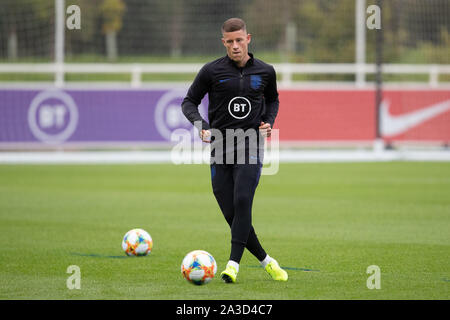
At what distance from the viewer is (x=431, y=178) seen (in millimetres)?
19312

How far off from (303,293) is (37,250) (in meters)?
3.96

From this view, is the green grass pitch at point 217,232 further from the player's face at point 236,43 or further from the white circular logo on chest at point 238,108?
the player's face at point 236,43

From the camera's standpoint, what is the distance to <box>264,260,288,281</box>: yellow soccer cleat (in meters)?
8.08

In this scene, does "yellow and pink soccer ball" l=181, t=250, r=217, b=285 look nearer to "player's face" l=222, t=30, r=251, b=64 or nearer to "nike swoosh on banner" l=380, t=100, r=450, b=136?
"player's face" l=222, t=30, r=251, b=64

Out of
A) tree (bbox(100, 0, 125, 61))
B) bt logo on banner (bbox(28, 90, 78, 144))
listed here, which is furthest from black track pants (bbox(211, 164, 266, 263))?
tree (bbox(100, 0, 125, 61))

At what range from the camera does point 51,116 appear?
24.3m

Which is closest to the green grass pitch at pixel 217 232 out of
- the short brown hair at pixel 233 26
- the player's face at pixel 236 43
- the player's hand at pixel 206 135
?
the player's hand at pixel 206 135

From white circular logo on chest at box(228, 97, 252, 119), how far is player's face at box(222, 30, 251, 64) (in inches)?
15.0

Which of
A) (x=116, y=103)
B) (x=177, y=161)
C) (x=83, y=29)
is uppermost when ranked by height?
(x=83, y=29)

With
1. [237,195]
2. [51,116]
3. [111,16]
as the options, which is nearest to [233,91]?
[237,195]

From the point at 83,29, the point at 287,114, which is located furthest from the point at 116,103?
the point at 83,29

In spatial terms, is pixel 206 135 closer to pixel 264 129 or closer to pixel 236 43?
pixel 264 129

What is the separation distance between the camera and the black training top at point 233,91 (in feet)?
26.2
